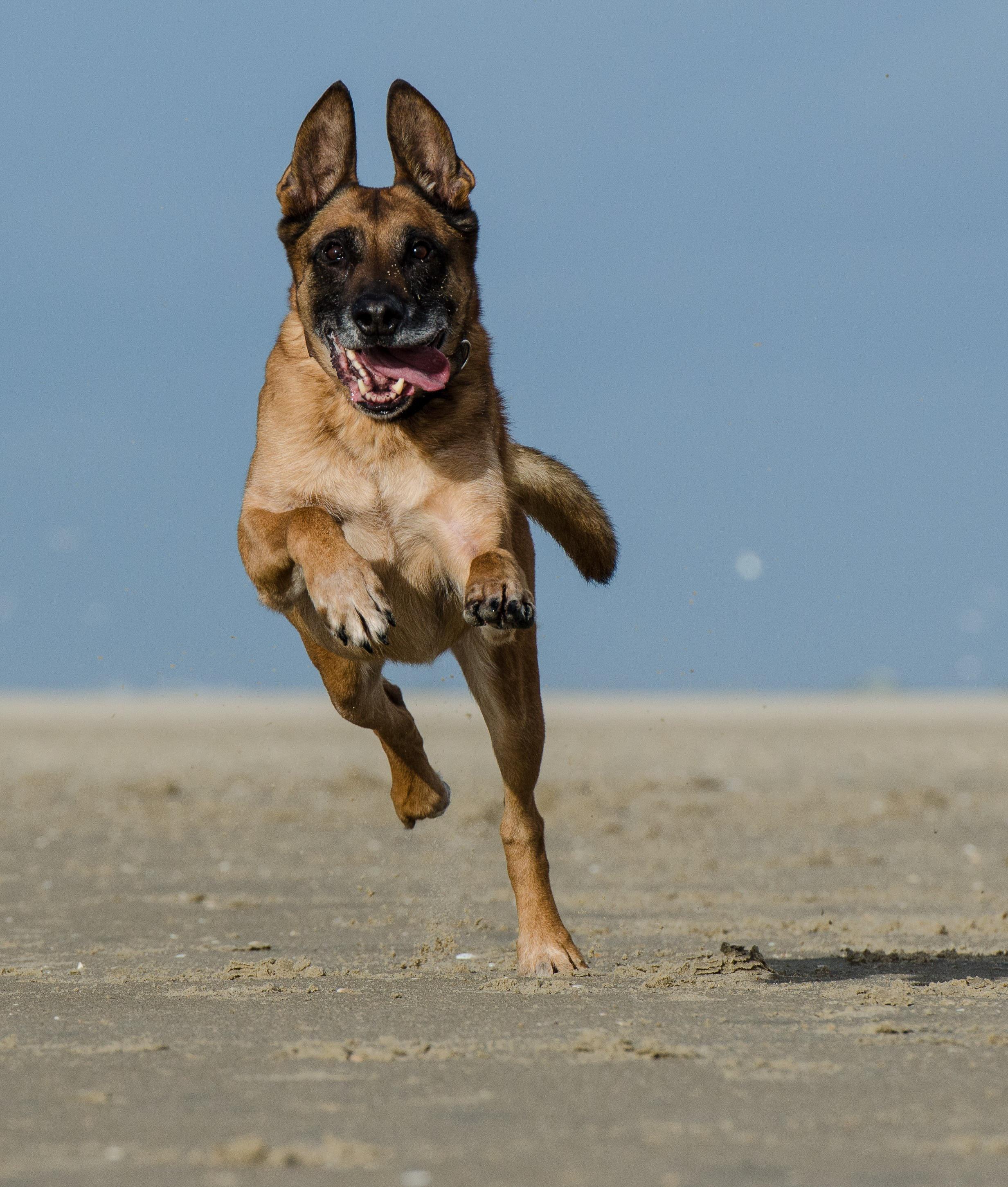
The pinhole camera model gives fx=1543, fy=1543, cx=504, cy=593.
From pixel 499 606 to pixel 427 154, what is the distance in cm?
228

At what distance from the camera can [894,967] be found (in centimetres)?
628

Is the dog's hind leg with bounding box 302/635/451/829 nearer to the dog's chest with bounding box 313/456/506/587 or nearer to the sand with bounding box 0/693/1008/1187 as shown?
the sand with bounding box 0/693/1008/1187

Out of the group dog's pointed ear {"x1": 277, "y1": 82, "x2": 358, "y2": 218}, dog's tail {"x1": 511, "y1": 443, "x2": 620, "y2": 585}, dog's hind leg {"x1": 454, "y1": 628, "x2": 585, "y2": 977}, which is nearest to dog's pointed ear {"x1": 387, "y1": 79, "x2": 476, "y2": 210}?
dog's pointed ear {"x1": 277, "y1": 82, "x2": 358, "y2": 218}

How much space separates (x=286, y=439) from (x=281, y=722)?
102 feet

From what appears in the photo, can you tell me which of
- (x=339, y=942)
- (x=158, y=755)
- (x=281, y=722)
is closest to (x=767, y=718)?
(x=281, y=722)

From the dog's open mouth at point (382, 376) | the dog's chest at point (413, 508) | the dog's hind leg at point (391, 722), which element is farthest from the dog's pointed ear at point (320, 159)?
the dog's hind leg at point (391, 722)

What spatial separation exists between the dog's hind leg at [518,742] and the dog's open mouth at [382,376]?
104 cm

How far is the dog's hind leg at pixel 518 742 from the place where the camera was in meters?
6.32

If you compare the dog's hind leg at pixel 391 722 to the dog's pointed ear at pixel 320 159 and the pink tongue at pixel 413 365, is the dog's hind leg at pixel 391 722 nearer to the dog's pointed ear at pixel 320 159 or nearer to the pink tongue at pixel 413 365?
the pink tongue at pixel 413 365

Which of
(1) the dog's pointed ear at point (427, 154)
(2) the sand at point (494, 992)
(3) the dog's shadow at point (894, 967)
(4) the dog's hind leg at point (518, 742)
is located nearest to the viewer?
(2) the sand at point (494, 992)

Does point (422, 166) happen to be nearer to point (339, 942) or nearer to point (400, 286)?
point (400, 286)

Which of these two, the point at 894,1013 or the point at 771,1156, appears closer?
the point at 771,1156

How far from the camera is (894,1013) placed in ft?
16.1

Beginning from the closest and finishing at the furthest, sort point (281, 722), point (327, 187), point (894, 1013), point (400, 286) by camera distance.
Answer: point (894, 1013) < point (400, 286) < point (327, 187) < point (281, 722)
